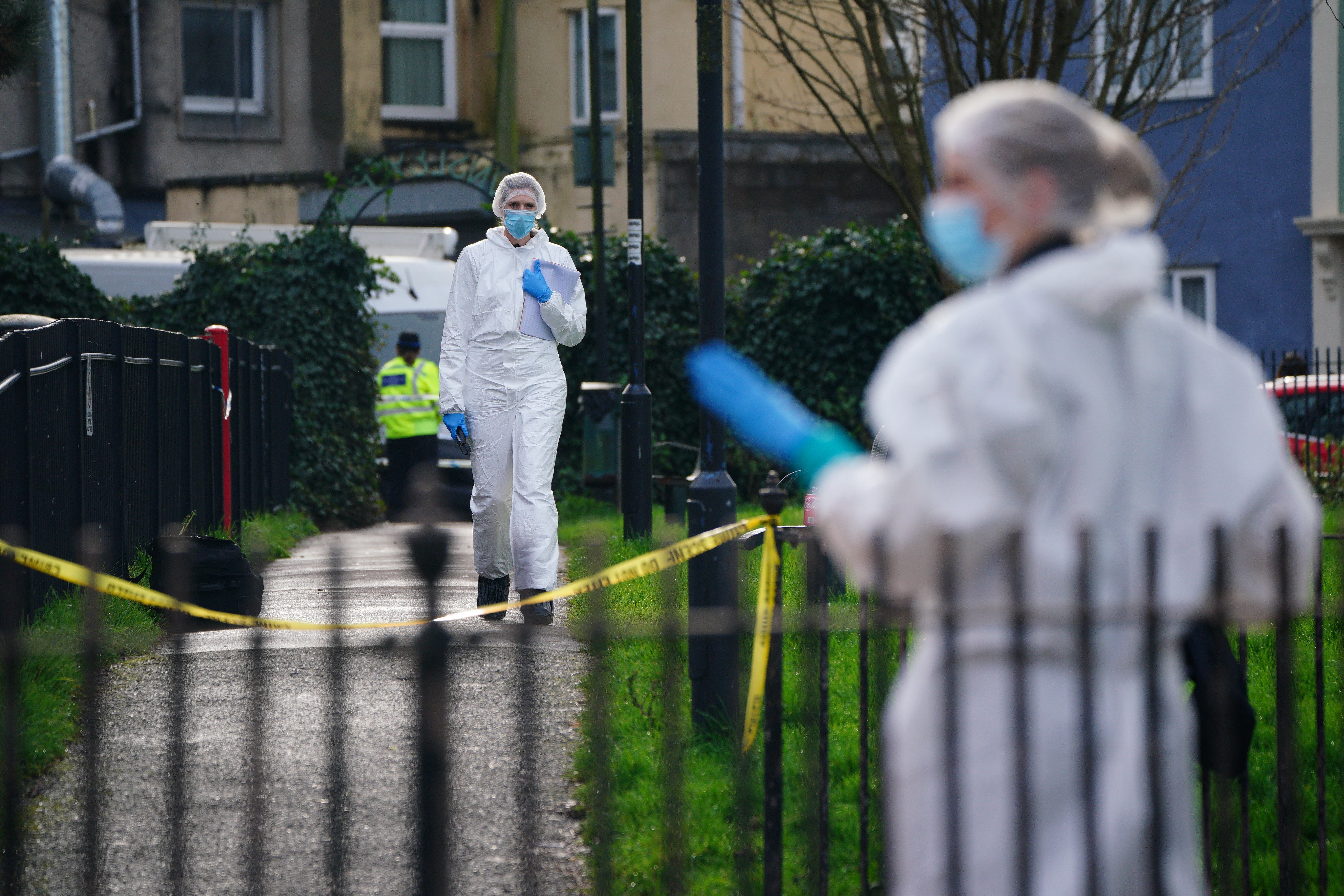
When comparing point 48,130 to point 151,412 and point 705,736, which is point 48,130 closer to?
point 151,412

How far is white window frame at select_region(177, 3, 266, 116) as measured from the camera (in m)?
27.3

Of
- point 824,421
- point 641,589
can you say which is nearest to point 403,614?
point 641,589

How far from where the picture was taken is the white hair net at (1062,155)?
7.61ft

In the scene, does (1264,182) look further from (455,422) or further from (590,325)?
(455,422)

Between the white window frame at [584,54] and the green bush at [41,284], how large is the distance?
1473 centimetres

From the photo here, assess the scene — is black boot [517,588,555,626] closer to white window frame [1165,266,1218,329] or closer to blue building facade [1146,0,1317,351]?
blue building facade [1146,0,1317,351]

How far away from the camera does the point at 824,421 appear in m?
16.9

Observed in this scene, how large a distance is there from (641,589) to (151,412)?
10.2 ft

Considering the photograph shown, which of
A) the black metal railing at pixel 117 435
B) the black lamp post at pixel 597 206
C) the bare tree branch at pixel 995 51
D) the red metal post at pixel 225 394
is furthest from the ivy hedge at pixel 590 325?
the red metal post at pixel 225 394

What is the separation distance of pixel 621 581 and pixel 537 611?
3357 millimetres

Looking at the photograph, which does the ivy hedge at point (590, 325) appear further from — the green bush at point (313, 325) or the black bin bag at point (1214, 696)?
the black bin bag at point (1214, 696)

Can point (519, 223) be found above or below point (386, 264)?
below

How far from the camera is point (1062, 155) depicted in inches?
91.7

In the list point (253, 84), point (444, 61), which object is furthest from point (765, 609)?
point (444, 61)
